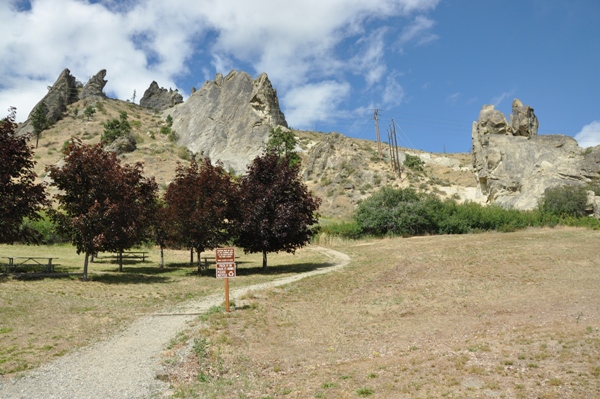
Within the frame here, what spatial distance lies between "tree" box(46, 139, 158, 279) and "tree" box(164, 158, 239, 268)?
102 inches

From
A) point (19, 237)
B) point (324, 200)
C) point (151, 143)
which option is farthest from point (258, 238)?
point (151, 143)

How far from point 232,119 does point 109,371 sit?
76447 millimetres

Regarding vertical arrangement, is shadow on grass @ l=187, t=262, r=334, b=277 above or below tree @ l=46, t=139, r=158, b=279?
below

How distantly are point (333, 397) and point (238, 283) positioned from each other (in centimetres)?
1388

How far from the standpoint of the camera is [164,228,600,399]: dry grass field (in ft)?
24.6

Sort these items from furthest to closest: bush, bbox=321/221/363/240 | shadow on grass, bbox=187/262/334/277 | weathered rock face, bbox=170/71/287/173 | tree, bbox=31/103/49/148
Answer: tree, bbox=31/103/49/148 → weathered rock face, bbox=170/71/287/173 → bush, bbox=321/221/363/240 → shadow on grass, bbox=187/262/334/277

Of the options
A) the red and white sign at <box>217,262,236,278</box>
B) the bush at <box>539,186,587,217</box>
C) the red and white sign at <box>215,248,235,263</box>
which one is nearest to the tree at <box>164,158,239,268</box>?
the red and white sign at <box>215,248,235,263</box>

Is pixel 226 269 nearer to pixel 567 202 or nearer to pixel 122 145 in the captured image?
pixel 567 202

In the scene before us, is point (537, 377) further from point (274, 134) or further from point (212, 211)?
point (274, 134)

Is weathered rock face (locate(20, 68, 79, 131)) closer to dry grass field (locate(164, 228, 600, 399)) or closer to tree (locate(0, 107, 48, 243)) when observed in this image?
tree (locate(0, 107, 48, 243))

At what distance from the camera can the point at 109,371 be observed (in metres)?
8.80

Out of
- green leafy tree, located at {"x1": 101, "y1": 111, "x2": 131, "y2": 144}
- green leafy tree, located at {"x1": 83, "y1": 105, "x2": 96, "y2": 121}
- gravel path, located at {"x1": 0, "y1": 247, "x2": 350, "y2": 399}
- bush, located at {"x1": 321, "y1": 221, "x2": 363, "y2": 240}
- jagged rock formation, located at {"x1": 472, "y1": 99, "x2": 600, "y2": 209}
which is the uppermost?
green leafy tree, located at {"x1": 83, "y1": 105, "x2": 96, "y2": 121}

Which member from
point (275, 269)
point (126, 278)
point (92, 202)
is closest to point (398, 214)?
point (275, 269)

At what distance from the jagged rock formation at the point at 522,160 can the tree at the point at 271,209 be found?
1179 inches
